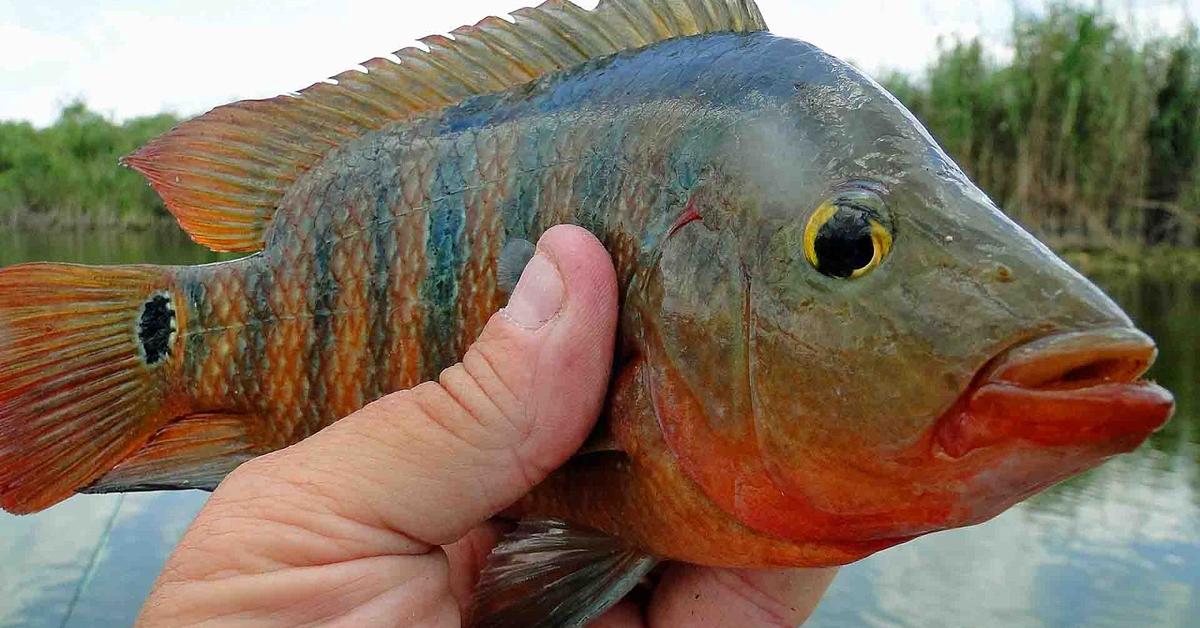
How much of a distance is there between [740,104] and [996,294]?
52 centimetres

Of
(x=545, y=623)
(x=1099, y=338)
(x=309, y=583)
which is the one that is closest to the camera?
(x=1099, y=338)

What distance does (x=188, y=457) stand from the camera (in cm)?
191

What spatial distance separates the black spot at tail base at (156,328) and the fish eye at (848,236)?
1.35m

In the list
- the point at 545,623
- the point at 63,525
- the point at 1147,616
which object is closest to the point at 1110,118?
the point at 1147,616

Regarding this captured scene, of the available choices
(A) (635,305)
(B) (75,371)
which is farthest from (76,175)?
(A) (635,305)

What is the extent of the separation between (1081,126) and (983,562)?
46.5 ft

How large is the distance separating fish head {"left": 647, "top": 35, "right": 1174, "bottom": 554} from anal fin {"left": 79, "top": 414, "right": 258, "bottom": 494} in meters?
0.98

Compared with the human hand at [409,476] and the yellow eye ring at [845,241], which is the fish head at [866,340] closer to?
the yellow eye ring at [845,241]

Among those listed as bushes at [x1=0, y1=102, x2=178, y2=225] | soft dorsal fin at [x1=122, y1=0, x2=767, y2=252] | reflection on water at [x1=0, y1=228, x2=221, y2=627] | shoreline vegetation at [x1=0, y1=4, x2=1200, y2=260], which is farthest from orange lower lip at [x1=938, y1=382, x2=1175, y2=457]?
bushes at [x1=0, y1=102, x2=178, y2=225]

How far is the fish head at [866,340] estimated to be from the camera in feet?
3.38

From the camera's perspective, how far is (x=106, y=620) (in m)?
6.98

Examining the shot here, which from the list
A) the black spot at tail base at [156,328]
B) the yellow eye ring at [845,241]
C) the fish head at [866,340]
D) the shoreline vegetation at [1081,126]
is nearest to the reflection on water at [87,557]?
the black spot at tail base at [156,328]

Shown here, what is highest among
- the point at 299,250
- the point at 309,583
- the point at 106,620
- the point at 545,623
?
the point at 299,250

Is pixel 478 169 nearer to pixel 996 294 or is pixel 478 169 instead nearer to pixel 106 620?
pixel 996 294
